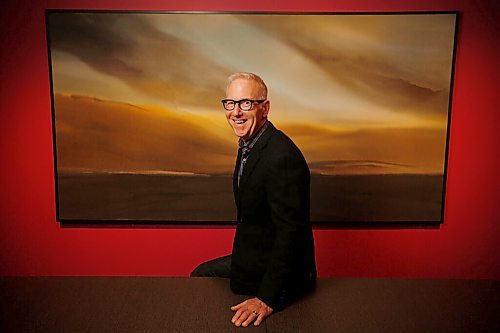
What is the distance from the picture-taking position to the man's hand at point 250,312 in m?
1.64

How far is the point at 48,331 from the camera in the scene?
1574mm

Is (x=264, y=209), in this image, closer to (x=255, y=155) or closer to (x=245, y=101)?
(x=255, y=155)

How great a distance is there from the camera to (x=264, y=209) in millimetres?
1762

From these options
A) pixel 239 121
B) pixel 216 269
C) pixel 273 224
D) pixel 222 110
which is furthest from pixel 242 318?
pixel 222 110

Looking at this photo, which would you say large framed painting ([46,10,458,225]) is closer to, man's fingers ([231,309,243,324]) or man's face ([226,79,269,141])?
man's face ([226,79,269,141])

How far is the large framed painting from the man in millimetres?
896

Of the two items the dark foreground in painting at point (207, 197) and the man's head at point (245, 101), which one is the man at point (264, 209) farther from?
the dark foreground in painting at point (207, 197)

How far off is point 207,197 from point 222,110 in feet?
1.60

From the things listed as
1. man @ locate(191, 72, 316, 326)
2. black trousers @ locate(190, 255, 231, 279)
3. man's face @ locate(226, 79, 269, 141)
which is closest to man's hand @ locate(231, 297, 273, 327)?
man @ locate(191, 72, 316, 326)

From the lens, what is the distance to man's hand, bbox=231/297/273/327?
64.4 inches

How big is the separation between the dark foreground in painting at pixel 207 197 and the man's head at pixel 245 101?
1019 millimetres

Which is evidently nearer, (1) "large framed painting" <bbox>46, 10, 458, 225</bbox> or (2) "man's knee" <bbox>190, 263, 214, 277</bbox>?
(2) "man's knee" <bbox>190, 263, 214, 277</bbox>

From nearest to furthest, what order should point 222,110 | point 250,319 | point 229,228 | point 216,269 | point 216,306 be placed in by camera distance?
point 250,319
point 216,306
point 216,269
point 222,110
point 229,228

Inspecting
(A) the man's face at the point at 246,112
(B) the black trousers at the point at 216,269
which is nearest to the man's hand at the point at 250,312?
(B) the black trousers at the point at 216,269
